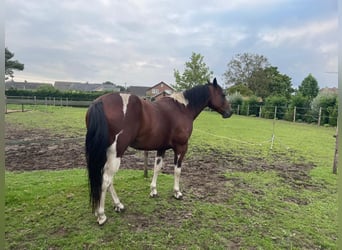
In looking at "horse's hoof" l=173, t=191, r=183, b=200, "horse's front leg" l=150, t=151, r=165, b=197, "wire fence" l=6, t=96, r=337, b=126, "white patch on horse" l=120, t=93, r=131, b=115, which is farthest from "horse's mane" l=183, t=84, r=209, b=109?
"wire fence" l=6, t=96, r=337, b=126

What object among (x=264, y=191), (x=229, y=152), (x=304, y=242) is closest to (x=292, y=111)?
(x=229, y=152)

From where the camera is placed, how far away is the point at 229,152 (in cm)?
630

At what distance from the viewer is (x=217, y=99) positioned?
3.67m

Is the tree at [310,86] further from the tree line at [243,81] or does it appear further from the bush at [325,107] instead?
the bush at [325,107]

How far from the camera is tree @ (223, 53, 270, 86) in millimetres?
34375

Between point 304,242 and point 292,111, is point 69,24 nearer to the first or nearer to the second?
Result: point 304,242

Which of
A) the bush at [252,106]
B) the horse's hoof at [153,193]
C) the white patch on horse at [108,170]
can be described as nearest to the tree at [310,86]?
the bush at [252,106]

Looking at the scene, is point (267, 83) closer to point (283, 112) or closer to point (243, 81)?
point (243, 81)

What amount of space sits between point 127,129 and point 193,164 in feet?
8.78

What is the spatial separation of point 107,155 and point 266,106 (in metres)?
19.7

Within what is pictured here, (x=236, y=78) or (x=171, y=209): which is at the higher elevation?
(x=236, y=78)

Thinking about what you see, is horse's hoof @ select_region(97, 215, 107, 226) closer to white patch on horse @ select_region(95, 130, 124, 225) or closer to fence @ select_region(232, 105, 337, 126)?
white patch on horse @ select_region(95, 130, 124, 225)

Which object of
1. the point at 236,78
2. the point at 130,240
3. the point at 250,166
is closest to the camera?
the point at 130,240

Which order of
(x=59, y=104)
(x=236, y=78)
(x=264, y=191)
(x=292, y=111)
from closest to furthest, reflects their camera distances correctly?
(x=264, y=191)
(x=292, y=111)
(x=59, y=104)
(x=236, y=78)
